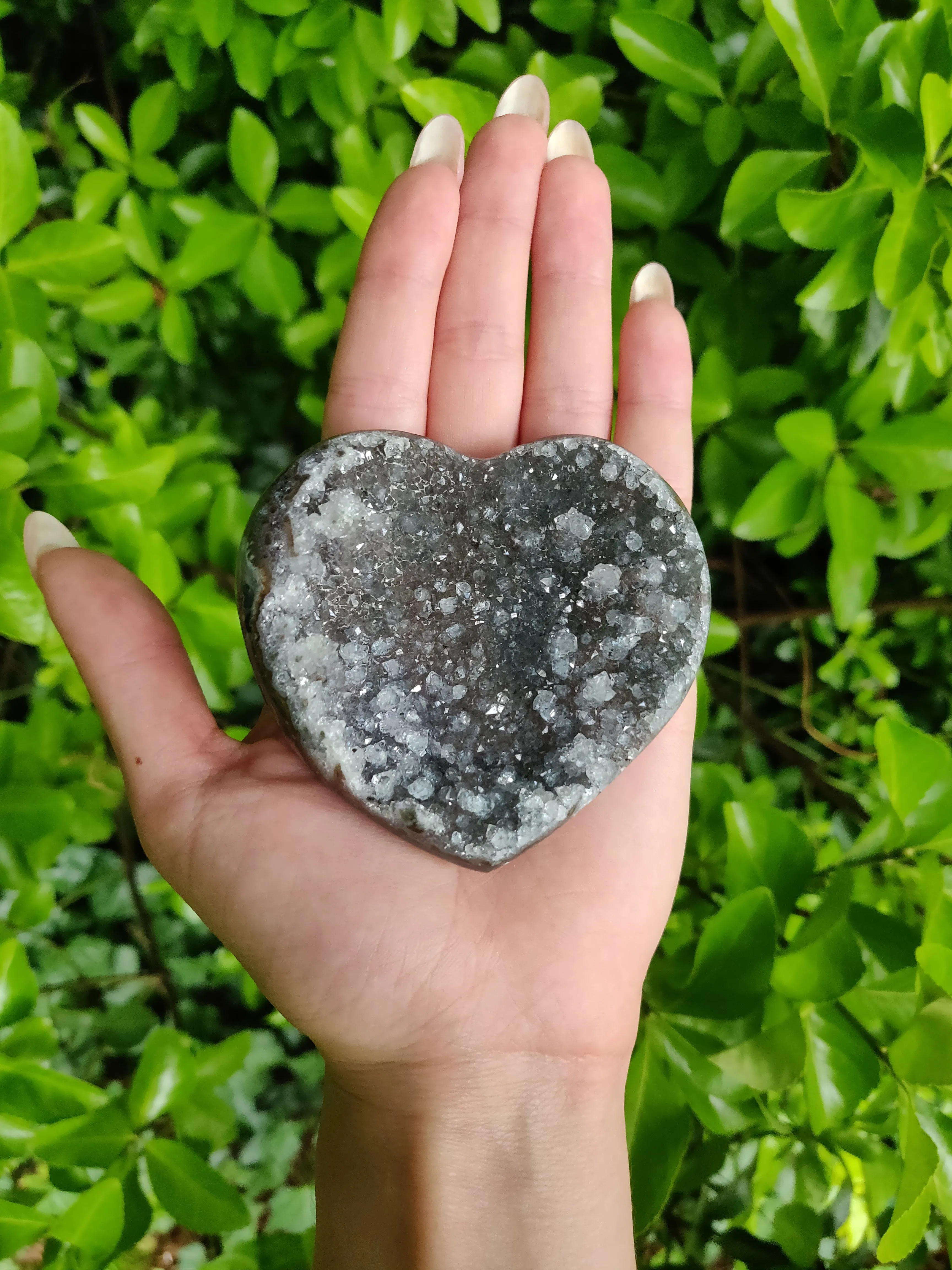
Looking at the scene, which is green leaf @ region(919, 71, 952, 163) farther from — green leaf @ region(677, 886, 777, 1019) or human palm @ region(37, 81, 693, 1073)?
green leaf @ region(677, 886, 777, 1019)

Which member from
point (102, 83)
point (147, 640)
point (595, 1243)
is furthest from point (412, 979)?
point (102, 83)

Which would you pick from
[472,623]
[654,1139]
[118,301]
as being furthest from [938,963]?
[118,301]

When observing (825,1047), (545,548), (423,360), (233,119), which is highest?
(233,119)

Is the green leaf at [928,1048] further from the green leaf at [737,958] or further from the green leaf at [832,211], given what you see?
the green leaf at [832,211]

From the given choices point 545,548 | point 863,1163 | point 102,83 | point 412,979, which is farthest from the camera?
point 102,83

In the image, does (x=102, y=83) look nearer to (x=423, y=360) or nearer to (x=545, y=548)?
(x=423, y=360)

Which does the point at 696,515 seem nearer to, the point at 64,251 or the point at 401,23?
the point at 401,23

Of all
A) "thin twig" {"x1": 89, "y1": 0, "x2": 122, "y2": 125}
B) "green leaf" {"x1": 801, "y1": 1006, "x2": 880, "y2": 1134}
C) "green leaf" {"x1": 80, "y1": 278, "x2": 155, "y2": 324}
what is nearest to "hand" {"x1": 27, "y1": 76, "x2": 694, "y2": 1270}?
"green leaf" {"x1": 801, "y1": 1006, "x2": 880, "y2": 1134}
